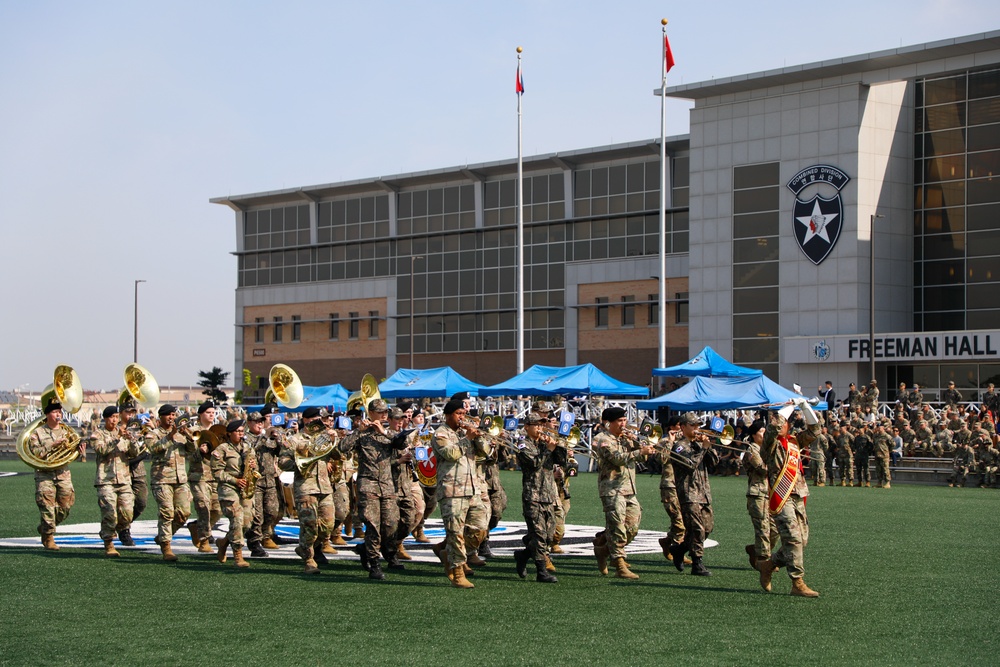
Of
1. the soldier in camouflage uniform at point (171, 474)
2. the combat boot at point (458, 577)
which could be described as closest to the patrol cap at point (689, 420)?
the combat boot at point (458, 577)

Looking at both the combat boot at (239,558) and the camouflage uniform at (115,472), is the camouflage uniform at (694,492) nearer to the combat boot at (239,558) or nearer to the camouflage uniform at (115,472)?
the combat boot at (239,558)

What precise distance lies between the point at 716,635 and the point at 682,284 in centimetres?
5027

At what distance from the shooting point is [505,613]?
10.9 m

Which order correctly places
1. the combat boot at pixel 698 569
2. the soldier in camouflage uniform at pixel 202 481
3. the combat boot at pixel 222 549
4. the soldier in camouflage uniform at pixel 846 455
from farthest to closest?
1. the soldier in camouflage uniform at pixel 846 455
2. the soldier in camouflage uniform at pixel 202 481
3. the combat boot at pixel 222 549
4. the combat boot at pixel 698 569

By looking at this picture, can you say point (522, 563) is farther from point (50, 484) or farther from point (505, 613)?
point (50, 484)

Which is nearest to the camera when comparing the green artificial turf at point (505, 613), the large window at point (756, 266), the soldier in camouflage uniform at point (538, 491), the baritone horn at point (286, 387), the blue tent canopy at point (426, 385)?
the green artificial turf at point (505, 613)

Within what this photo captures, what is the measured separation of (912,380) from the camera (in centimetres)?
4694

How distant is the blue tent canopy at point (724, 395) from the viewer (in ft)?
109

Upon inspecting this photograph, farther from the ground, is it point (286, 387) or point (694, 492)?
point (286, 387)

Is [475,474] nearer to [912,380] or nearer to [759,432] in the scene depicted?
[759,432]

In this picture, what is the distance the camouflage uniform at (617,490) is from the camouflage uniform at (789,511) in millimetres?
1668

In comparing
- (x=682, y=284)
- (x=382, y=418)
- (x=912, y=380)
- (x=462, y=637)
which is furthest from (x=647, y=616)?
(x=682, y=284)

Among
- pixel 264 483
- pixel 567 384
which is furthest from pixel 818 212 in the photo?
pixel 264 483

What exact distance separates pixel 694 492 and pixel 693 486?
7 cm
